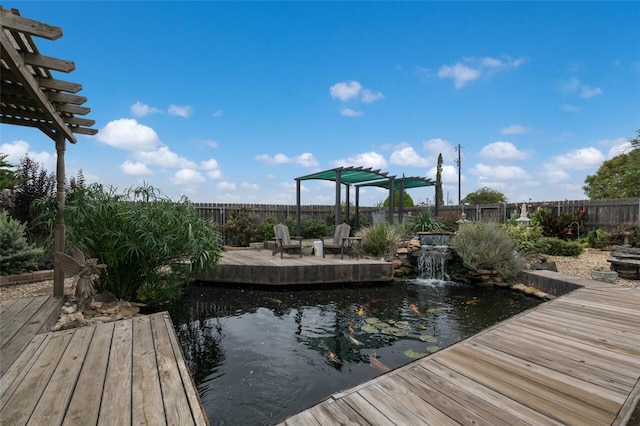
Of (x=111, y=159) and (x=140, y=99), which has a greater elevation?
(x=140, y=99)

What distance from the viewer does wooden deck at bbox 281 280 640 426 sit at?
55.6 inches

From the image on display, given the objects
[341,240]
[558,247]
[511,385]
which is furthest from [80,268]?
[558,247]

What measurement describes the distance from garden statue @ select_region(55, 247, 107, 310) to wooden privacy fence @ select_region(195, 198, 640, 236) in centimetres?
414

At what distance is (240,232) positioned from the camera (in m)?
9.71

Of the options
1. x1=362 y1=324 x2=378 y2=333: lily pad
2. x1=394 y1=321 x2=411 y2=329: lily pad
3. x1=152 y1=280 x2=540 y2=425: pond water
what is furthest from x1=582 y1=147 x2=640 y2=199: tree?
x1=362 y1=324 x2=378 y2=333: lily pad

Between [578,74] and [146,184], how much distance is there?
993cm

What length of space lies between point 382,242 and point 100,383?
19.3 ft

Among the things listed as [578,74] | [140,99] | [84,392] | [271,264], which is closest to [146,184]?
[271,264]

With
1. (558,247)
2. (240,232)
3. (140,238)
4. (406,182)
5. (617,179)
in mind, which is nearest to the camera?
(140,238)

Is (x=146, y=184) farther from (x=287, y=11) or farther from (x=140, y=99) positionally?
(x=287, y=11)

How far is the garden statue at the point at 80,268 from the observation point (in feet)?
10.1

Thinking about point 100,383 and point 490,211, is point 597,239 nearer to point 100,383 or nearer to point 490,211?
point 490,211

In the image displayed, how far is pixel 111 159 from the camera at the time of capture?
6.66 meters

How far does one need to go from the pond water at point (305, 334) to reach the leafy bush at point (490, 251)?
46 cm
